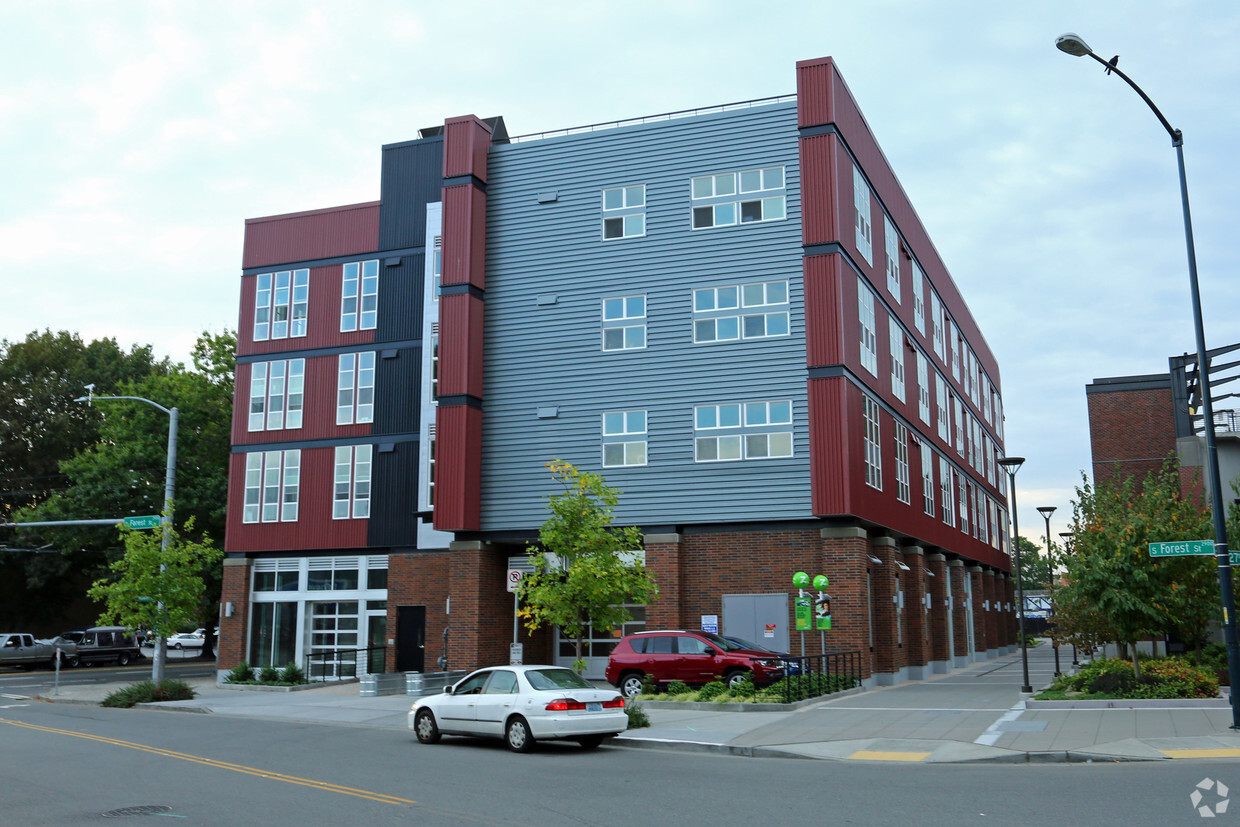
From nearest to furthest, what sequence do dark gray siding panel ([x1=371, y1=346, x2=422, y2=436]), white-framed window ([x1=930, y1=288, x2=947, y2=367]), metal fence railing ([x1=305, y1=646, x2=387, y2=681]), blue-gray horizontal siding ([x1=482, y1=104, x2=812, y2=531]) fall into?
blue-gray horizontal siding ([x1=482, y1=104, x2=812, y2=531]) → metal fence railing ([x1=305, y1=646, x2=387, y2=681]) → dark gray siding panel ([x1=371, y1=346, x2=422, y2=436]) → white-framed window ([x1=930, y1=288, x2=947, y2=367])

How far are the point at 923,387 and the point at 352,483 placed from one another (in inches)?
872

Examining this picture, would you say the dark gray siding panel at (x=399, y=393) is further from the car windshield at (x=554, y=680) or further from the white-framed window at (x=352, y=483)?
the car windshield at (x=554, y=680)

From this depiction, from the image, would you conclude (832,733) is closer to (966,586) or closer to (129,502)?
(966,586)

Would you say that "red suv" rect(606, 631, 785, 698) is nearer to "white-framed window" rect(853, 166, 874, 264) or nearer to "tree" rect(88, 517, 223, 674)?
"tree" rect(88, 517, 223, 674)

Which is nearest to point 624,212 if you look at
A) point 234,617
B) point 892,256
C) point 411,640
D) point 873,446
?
point 873,446

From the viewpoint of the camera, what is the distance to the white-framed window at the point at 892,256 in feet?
122

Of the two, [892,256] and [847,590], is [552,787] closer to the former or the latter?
[847,590]

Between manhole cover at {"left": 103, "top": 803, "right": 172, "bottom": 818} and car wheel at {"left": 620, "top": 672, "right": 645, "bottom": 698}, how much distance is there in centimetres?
1476

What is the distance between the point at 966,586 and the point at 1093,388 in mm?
10574

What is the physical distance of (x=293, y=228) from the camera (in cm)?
3959

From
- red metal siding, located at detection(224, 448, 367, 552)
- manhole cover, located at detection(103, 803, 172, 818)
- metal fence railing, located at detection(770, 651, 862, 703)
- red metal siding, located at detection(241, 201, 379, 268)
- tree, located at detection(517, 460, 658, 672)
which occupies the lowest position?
manhole cover, located at detection(103, 803, 172, 818)

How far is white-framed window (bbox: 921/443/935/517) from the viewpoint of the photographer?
131 feet

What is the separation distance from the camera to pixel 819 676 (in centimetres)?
2491

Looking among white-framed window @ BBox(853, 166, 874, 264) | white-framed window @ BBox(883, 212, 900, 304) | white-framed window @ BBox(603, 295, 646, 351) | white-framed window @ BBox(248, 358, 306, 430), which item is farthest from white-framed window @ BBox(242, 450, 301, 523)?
white-framed window @ BBox(883, 212, 900, 304)
